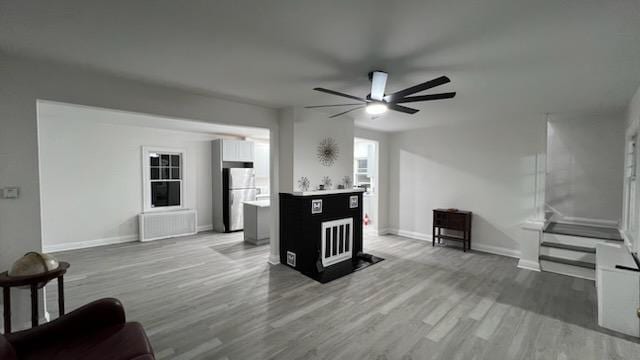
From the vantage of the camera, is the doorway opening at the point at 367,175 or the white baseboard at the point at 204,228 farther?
the doorway opening at the point at 367,175

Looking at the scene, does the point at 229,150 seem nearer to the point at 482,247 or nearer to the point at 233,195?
the point at 233,195

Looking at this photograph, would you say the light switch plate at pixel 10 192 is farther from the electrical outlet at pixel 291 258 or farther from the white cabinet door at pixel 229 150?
the white cabinet door at pixel 229 150

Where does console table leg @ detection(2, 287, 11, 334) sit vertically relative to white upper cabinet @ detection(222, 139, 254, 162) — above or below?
below

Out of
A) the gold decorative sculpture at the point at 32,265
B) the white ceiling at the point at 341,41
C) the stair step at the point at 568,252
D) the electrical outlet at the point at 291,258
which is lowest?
the electrical outlet at the point at 291,258

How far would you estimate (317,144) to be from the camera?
4461 millimetres

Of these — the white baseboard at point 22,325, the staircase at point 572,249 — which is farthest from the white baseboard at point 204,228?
the staircase at point 572,249

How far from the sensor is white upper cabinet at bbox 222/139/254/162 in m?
6.51

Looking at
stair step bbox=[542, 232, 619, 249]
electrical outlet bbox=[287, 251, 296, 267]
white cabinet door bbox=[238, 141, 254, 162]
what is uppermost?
white cabinet door bbox=[238, 141, 254, 162]

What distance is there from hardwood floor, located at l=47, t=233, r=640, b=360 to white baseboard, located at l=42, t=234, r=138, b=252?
51cm

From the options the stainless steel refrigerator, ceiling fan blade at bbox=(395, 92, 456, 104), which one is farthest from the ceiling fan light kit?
the stainless steel refrigerator

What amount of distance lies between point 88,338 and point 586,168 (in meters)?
7.20

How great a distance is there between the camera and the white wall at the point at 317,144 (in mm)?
4215

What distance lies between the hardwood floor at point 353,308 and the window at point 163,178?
1.62 metres

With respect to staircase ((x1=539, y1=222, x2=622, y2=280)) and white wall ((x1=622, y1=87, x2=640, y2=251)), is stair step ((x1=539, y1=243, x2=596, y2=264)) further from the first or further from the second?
white wall ((x1=622, y1=87, x2=640, y2=251))
